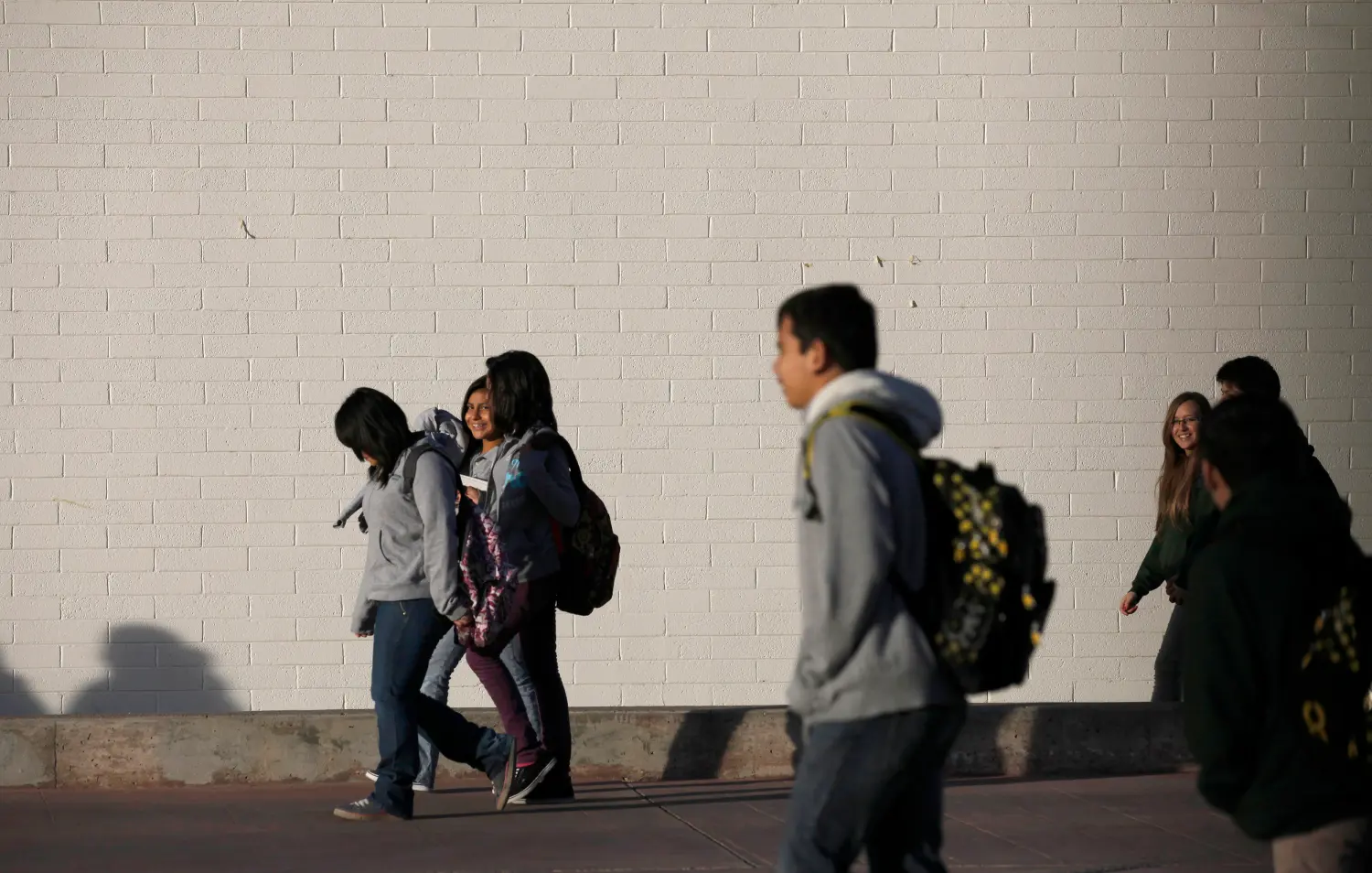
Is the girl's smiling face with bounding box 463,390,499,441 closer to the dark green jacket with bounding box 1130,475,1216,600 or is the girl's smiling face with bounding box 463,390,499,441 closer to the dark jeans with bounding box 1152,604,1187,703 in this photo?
the dark green jacket with bounding box 1130,475,1216,600

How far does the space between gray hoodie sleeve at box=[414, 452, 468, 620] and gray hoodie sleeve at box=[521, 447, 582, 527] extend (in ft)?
1.45

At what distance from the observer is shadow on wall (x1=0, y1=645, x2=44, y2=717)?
9906 mm

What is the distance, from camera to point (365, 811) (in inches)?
313

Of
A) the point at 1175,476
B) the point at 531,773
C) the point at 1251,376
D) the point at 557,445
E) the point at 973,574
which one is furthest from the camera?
the point at 1175,476

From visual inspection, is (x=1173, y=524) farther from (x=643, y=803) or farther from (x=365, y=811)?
(x=365, y=811)

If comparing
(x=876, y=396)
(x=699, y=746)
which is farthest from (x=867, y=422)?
(x=699, y=746)

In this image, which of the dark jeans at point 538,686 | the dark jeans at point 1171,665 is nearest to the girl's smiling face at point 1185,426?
the dark jeans at point 1171,665

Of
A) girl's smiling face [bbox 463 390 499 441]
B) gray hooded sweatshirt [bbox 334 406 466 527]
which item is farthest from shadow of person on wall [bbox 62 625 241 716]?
girl's smiling face [bbox 463 390 499 441]

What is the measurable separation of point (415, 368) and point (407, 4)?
1907mm

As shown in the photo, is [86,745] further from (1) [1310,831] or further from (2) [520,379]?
(1) [1310,831]

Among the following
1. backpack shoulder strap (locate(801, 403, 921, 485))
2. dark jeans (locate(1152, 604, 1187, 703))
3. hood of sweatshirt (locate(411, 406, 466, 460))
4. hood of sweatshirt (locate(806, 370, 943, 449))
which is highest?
hood of sweatshirt (locate(806, 370, 943, 449))

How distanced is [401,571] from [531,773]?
3.76 feet

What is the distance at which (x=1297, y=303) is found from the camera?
10.3 m

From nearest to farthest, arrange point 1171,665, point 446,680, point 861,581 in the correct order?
1. point 861,581
2. point 446,680
3. point 1171,665
